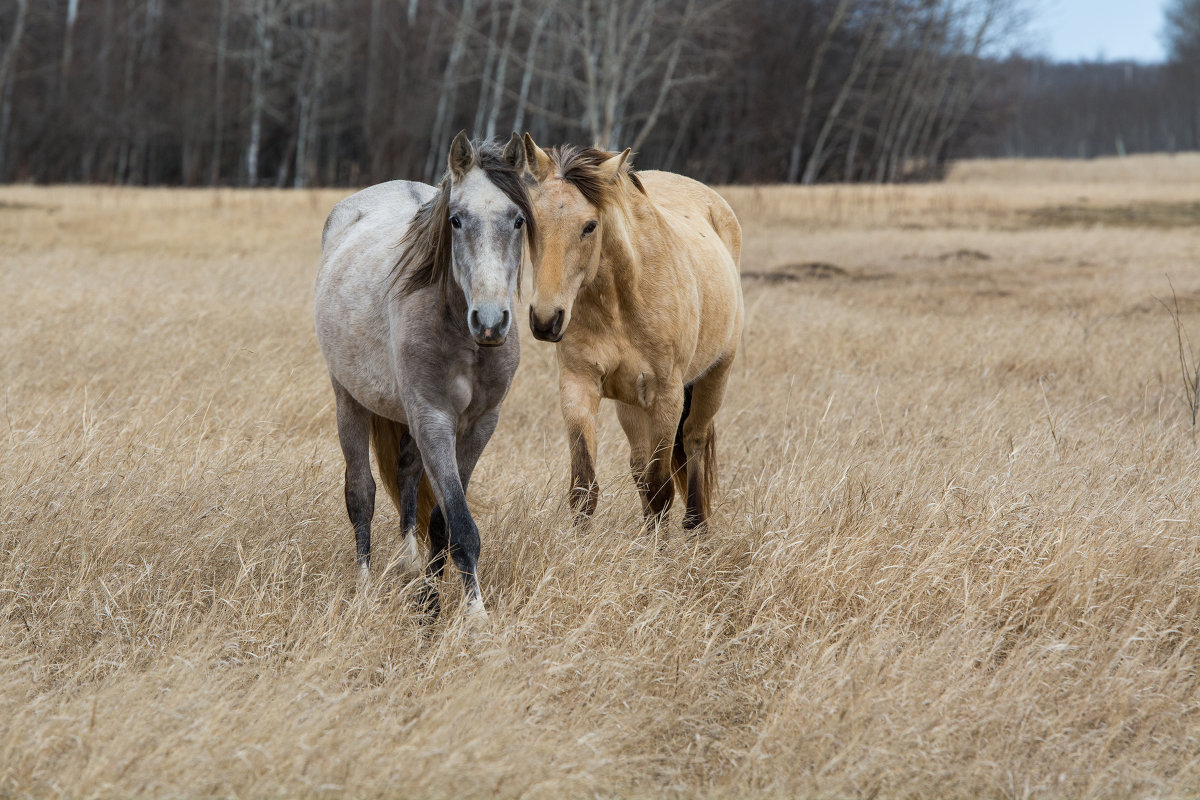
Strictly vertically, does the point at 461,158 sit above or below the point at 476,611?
above

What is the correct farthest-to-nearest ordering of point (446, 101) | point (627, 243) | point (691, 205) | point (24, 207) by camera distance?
point (446, 101) < point (24, 207) < point (691, 205) < point (627, 243)

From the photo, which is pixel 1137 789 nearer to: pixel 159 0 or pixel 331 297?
pixel 331 297

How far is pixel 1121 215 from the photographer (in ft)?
69.6

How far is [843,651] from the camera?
2.90 metres

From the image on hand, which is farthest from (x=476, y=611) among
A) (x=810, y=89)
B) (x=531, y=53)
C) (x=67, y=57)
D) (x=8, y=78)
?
(x=67, y=57)

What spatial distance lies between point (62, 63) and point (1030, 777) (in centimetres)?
3328

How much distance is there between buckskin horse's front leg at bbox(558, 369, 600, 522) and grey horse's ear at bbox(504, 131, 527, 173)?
0.92 metres

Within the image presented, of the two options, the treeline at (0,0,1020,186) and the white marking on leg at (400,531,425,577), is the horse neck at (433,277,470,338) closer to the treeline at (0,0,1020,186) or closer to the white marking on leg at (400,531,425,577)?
the white marking on leg at (400,531,425,577)

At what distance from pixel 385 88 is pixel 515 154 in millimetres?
28593

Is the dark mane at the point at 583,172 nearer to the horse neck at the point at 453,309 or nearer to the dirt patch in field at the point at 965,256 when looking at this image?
the horse neck at the point at 453,309

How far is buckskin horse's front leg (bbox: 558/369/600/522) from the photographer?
11.8ft

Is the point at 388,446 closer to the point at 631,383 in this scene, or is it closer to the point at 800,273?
the point at 631,383

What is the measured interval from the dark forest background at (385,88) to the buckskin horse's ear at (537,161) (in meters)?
23.4

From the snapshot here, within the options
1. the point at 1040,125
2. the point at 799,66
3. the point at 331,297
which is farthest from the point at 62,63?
the point at 1040,125
